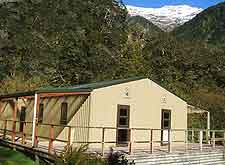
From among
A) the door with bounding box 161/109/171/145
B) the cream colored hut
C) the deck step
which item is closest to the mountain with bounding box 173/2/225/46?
the door with bounding box 161/109/171/145

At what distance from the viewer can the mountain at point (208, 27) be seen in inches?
4263

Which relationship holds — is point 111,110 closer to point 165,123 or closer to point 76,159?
point 165,123

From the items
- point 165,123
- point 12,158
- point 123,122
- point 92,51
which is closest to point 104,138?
point 123,122

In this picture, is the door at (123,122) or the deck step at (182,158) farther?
the door at (123,122)

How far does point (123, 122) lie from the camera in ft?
63.4

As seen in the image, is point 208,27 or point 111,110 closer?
point 111,110

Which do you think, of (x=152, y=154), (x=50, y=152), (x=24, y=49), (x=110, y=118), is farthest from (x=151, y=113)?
(x=24, y=49)

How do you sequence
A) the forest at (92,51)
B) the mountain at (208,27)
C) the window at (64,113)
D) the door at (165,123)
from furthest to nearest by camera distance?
1. the mountain at (208,27)
2. the forest at (92,51)
3. the door at (165,123)
4. the window at (64,113)

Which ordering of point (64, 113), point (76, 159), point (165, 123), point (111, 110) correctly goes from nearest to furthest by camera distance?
point (76, 159)
point (111, 110)
point (64, 113)
point (165, 123)

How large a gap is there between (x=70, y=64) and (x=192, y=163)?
103 ft

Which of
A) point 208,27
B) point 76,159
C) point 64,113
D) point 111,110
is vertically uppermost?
point 208,27

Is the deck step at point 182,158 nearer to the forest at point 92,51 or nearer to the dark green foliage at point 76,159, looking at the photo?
the dark green foliage at point 76,159

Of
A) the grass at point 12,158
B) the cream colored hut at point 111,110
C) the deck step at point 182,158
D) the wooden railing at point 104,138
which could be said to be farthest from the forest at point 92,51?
the grass at point 12,158

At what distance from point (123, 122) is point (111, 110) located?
3.29 ft
